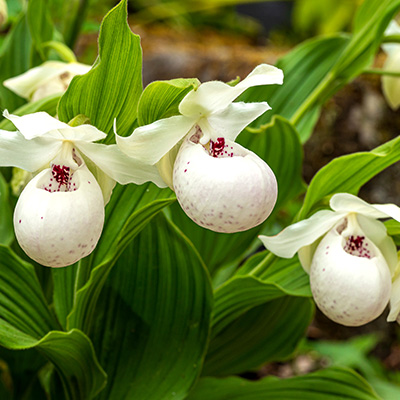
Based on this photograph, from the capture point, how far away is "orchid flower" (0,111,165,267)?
526mm

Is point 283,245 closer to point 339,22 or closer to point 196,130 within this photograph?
point 196,130

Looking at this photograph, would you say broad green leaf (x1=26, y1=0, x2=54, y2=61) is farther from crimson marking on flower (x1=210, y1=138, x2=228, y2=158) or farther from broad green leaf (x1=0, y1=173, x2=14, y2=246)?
crimson marking on flower (x1=210, y1=138, x2=228, y2=158)

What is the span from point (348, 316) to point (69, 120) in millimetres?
393

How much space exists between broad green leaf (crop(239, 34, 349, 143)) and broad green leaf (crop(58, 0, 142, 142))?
1.57ft

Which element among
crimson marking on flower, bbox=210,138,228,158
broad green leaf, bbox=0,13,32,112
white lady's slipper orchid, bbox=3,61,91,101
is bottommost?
broad green leaf, bbox=0,13,32,112

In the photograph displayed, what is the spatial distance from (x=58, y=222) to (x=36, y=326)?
0.86ft

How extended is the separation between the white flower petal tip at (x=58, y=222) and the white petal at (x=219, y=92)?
5.3 inches

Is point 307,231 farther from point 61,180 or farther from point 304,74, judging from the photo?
Result: point 304,74

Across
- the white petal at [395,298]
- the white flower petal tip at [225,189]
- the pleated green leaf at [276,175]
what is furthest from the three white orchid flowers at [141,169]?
the pleated green leaf at [276,175]

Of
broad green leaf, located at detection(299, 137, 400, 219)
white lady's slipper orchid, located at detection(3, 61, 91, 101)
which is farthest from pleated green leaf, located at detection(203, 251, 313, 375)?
white lady's slipper orchid, located at detection(3, 61, 91, 101)

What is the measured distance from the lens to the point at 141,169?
23.3 inches

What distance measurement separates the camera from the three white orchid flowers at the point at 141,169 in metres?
0.52

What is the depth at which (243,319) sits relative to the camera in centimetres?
93

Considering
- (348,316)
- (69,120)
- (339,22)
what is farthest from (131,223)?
(339,22)
